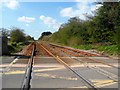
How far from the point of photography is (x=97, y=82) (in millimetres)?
11523

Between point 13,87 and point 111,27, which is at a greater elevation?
point 111,27

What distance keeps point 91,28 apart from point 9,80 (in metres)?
44.5

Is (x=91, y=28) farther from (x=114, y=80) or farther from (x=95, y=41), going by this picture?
(x=114, y=80)

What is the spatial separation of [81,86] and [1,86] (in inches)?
99.2

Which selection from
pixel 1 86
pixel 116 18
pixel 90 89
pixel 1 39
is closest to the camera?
pixel 90 89

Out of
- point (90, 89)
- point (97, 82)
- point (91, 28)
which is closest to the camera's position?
point (90, 89)

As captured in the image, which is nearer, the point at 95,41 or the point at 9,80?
the point at 9,80

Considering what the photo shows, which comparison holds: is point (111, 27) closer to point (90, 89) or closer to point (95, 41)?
point (95, 41)

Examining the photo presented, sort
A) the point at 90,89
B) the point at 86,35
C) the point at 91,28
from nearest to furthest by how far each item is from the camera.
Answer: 1. the point at 90,89
2. the point at 91,28
3. the point at 86,35

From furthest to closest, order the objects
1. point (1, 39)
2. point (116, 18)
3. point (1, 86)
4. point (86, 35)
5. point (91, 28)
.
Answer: point (86, 35)
point (91, 28)
point (116, 18)
point (1, 39)
point (1, 86)

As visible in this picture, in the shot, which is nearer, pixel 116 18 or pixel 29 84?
pixel 29 84

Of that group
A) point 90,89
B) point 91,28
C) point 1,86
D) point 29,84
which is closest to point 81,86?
point 90,89

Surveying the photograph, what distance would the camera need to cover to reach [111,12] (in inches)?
2009

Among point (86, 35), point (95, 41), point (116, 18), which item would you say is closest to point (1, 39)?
point (116, 18)
